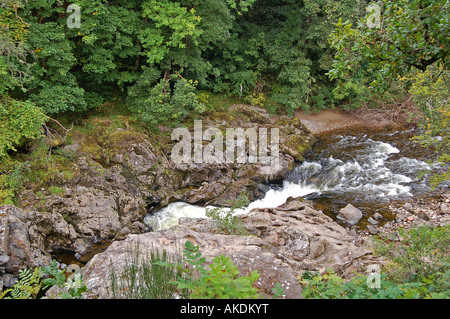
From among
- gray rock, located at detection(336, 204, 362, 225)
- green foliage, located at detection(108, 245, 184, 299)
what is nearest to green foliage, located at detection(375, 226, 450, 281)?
green foliage, located at detection(108, 245, 184, 299)

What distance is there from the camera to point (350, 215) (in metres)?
10.4

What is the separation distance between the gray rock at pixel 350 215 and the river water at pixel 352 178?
0.66ft

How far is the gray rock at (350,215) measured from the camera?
10.3 meters

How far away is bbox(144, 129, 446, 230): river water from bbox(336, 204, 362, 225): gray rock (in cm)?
20

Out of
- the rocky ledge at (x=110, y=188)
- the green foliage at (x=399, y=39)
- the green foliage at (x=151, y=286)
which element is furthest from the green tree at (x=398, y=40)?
the rocky ledge at (x=110, y=188)

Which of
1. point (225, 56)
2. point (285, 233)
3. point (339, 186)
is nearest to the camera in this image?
point (285, 233)

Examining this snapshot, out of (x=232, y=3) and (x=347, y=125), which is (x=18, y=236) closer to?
(x=232, y=3)

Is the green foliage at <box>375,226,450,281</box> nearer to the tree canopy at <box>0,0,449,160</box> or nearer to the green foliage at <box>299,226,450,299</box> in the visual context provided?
the green foliage at <box>299,226,450,299</box>

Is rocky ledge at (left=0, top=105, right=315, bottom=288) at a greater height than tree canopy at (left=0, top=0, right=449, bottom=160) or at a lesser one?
lesser

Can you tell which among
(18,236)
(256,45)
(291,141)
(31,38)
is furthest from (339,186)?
(31,38)

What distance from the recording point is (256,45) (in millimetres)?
16219

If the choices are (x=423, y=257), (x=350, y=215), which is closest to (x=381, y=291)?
(x=423, y=257)

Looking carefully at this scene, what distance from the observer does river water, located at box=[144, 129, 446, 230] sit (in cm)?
1111

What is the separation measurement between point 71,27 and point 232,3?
6303 millimetres
